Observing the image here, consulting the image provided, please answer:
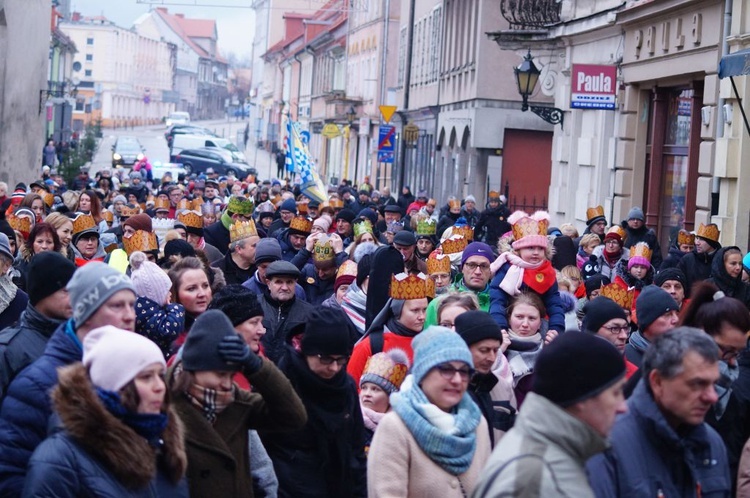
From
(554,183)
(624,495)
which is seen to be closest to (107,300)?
(624,495)

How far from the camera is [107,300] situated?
5.25 metres

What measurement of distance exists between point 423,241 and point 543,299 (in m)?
5.54

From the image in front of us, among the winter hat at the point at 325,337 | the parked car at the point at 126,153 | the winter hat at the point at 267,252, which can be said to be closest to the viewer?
the winter hat at the point at 325,337

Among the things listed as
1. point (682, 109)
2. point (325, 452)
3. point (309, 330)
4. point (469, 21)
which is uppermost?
point (469, 21)

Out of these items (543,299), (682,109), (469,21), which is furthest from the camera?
(469,21)

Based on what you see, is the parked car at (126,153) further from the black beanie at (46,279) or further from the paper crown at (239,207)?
the black beanie at (46,279)

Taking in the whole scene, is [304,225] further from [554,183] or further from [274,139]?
[274,139]

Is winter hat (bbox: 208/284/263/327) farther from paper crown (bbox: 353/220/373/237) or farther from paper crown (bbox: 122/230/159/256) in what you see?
paper crown (bbox: 353/220/373/237)

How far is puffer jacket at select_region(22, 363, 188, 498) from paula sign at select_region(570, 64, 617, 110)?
1819 cm

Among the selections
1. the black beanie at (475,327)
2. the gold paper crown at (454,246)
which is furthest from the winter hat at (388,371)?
the gold paper crown at (454,246)

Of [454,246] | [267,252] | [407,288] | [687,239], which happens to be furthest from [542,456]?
[687,239]

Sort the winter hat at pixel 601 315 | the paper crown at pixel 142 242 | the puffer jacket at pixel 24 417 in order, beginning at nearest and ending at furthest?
the puffer jacket at pixel 24 417 < the winter hat at pixel 601 315 < the paper crown at pixel 142 242

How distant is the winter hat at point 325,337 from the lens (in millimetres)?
6234

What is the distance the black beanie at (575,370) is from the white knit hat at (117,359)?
4.14ft
